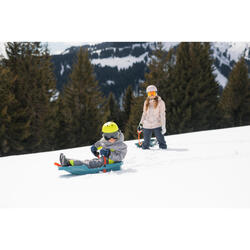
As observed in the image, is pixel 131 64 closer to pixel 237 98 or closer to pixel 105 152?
pixel 237 98

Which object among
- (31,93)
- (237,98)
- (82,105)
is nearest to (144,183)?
(31,93)

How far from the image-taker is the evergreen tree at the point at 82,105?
17.8 m

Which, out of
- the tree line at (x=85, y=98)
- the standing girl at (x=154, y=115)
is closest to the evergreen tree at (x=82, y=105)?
the tree line at (x=85, y=98)

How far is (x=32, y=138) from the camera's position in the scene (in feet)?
50.8

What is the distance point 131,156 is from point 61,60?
12.9 meters

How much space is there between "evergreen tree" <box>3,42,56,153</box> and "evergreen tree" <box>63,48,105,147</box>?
2172 mm

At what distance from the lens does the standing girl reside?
17.7 ft

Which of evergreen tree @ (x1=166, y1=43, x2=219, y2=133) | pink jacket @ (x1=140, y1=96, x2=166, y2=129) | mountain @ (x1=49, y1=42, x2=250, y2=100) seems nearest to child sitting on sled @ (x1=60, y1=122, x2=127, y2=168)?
pink jacket @ (x1=140, y1=96, x2=166, y2=129)

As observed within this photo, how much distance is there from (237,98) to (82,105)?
529 inches

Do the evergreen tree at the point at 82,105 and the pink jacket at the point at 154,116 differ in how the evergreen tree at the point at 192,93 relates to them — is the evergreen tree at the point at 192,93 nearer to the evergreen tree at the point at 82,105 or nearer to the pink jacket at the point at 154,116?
the evergreen tree at the point at 82,105

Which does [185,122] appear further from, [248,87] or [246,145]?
[246,145]

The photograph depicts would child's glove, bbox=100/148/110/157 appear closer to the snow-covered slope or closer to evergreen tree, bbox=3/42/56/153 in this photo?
the snow-covered slope

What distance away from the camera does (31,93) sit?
15.3 metres

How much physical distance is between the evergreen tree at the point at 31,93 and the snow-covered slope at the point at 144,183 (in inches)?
430
